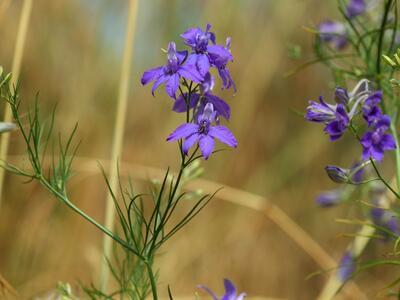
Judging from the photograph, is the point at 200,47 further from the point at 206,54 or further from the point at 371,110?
the point at 371,110

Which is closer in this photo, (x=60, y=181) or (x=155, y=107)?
(x=60, y=181)

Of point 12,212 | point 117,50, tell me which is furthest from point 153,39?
point 12,212

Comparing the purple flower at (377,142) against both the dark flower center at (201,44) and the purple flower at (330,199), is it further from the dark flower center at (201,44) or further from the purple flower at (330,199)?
the purple flower at (330,199)

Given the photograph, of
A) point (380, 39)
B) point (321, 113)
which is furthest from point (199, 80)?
point (380, 39)

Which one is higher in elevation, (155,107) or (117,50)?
(117,50)

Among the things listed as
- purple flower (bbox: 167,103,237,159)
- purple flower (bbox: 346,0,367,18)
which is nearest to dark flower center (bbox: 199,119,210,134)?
purple flower (bbox: 167,103,237,159)

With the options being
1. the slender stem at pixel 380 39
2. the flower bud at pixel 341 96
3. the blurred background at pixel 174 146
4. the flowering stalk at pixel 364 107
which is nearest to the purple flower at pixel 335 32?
the flowering stalk at pixel 364 107

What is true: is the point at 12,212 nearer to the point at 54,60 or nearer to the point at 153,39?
the point at 54,60
